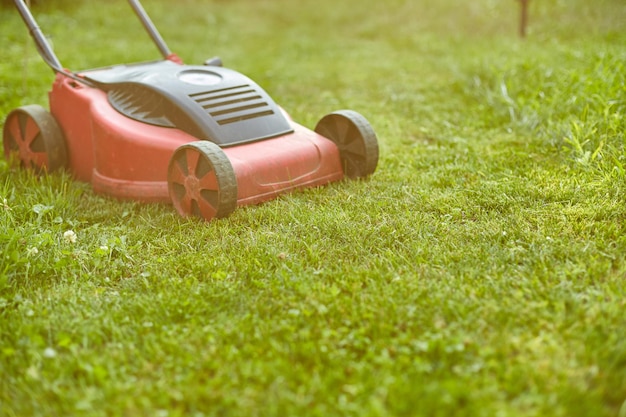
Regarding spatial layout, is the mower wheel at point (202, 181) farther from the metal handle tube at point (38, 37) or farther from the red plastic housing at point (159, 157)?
the metal handle tube at point (38, 37)

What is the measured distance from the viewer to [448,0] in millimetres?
8680

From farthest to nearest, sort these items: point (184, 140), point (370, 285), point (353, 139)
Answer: point (353, 139) → point (184, 140) → point (370, 285)

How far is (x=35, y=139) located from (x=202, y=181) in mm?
1202

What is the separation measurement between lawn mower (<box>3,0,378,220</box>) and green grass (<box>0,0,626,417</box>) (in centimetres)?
10

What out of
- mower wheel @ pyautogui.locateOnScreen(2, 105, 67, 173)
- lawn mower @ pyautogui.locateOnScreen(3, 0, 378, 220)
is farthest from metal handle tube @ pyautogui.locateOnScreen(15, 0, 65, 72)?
mower wheel @ pyautogui.locateOnScreen(2, 105, 67, 173)

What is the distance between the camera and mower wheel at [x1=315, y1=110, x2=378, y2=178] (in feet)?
9.69

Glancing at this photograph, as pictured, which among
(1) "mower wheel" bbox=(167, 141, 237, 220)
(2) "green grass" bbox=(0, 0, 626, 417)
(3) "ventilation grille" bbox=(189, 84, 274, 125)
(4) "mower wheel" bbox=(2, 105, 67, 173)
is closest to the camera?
(2) "green grass" bbox=(0, 0, 626, 417)

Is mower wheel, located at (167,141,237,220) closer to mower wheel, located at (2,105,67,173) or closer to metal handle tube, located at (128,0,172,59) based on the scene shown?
mower wheel, located at (2,105,67,173)

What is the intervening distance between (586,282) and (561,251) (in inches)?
8.3

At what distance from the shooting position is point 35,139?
327 cm

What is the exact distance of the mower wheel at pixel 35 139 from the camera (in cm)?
318

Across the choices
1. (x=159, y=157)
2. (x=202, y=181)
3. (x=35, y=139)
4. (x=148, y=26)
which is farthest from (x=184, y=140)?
(x=148, y=26)

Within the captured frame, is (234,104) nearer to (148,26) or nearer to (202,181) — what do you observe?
(202,181)

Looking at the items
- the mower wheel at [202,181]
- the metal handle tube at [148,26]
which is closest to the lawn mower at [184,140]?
the mower wheel at [202,181]
